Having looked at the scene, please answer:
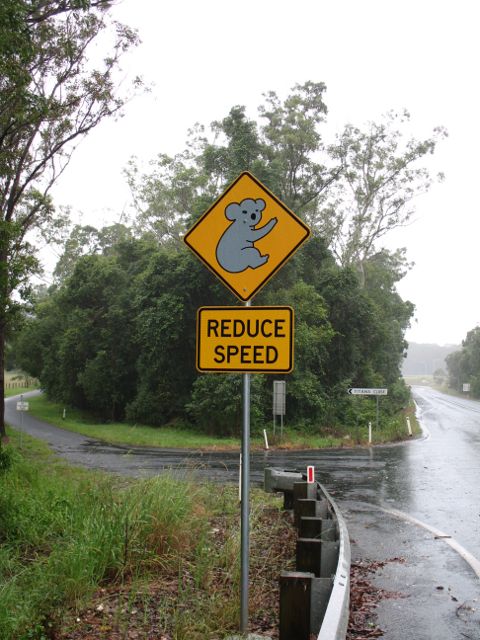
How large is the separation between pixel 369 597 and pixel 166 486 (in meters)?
2.37

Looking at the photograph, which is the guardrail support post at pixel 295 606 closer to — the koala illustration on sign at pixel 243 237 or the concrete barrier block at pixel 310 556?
the concrete barrier block at pixel 310 556

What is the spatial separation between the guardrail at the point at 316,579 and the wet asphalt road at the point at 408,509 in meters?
0.58

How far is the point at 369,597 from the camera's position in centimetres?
547

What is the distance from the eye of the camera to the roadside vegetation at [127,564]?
429 centimetres

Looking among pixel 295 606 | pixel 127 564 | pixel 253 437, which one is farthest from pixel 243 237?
pixel 253 437

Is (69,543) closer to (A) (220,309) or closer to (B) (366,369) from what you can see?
(A) (220,309)

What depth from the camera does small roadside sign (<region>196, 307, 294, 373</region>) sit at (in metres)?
4.29

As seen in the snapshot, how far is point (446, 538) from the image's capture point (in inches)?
313

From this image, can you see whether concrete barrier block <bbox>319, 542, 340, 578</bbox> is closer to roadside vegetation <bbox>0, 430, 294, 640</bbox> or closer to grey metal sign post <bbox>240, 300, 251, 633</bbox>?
roadside vegetation <bbox>0, 430, 294, 640</bbox>

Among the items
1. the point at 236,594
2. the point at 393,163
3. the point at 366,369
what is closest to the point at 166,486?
the point at 236,594

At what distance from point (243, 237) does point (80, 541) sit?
123 inches

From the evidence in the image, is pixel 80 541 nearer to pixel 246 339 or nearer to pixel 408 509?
pixel 246 339

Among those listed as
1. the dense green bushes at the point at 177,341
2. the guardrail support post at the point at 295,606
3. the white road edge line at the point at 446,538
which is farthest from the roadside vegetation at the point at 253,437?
the guardrail support post at the point at 295,606

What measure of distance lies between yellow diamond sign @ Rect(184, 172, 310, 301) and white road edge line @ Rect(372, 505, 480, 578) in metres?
4.22
